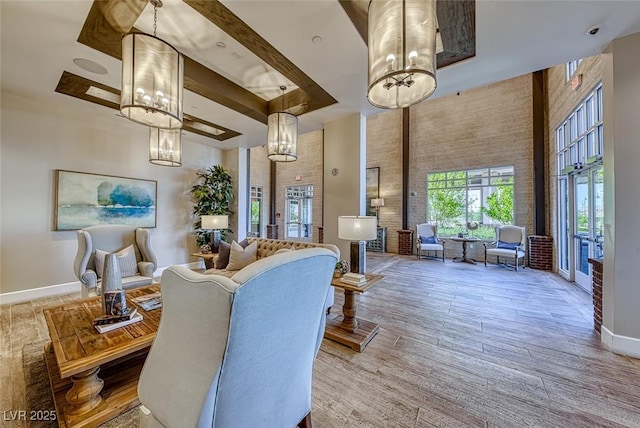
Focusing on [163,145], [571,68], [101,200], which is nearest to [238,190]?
[101,200]

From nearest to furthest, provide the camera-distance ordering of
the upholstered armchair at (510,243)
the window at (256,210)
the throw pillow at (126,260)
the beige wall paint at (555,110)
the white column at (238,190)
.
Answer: the throw pillow at (126,260), the beige wall paint at (555,110), the upholstered armchair at (510,243), the white column at (238,190), the window at (256,210)

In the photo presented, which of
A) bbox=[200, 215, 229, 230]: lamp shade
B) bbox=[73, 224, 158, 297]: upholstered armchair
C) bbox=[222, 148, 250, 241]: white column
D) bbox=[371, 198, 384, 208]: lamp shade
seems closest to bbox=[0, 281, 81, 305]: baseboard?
bbox=[73, 224, 158, 297]: upholstered armchair

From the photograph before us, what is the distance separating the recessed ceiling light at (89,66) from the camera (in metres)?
2.78

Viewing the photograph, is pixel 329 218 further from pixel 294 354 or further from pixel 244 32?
pixel 294 354

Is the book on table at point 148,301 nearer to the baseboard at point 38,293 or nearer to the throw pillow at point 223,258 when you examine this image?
the baseboard at point 38,293

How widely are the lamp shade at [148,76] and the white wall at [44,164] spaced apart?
2910 mm

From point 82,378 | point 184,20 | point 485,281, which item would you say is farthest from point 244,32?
point 485,281

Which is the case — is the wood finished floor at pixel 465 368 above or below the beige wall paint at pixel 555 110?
below

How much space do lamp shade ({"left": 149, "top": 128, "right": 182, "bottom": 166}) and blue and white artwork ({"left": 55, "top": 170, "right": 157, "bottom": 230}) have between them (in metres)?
1.72

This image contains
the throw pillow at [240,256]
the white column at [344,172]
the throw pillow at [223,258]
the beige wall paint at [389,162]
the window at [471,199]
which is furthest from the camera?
the beige wall paint at [389,162]

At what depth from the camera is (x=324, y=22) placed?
7.36ft

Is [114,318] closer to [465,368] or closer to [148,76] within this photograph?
[148,76]

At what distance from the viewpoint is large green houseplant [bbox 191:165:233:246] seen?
582cm

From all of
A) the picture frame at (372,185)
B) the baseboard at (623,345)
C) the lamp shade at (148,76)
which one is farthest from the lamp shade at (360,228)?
the picture frame at (372,185)
